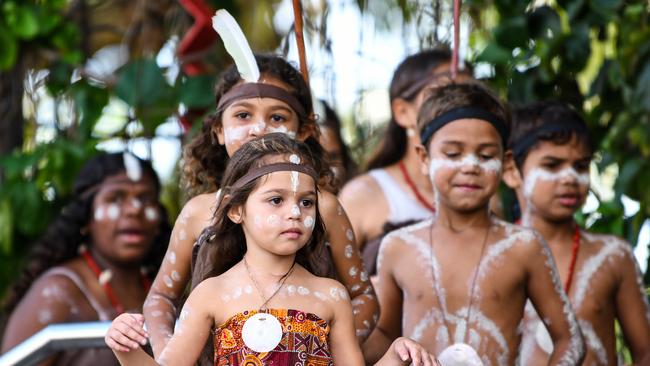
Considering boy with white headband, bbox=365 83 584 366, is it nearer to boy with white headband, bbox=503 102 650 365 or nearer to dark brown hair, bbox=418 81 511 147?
dark brown hair, bbox=418 81 511 147

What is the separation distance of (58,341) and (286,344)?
1379mm

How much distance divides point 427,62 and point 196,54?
202 cm

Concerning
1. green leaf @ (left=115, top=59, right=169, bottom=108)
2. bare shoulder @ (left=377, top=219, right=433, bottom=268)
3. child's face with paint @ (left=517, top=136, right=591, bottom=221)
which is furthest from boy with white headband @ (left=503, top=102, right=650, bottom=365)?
green leaf @ (left=115, top=59, right=169, bottom=108)

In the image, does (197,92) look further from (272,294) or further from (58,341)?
(272,294)

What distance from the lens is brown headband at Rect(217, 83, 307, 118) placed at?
3521 millimetres

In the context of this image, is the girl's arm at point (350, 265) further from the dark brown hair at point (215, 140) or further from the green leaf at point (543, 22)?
the green leaf at point (543, 22)

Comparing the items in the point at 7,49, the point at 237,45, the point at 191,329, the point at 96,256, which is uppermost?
the point at 7,49

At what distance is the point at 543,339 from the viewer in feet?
13.7

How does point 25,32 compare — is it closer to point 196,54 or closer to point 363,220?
point 196,54

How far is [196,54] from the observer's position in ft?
21.5

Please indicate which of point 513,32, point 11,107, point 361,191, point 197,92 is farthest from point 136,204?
point 11,107

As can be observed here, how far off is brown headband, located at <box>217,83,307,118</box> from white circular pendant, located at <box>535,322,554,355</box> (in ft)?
3.85

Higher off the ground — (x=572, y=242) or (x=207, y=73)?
(x=207, y=73)

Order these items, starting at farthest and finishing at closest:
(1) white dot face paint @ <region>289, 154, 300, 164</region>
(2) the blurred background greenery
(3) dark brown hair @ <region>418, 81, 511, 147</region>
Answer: (2) the blurred background greenery < (3) dark brown hair @ <region>418, 81, 511, 147</region> < (1) white dot face paint @ <region>289, 154, 300, 164</region>
